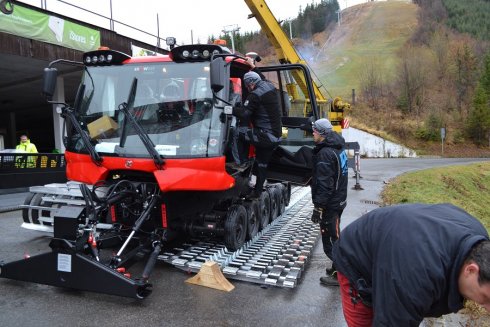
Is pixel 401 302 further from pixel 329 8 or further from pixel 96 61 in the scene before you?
pixel 329 8

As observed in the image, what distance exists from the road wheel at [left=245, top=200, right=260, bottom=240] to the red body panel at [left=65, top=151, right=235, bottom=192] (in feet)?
3.63

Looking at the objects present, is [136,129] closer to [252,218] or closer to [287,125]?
[252,218]

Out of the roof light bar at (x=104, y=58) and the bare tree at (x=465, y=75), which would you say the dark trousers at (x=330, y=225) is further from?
the bare tree at (x=465, y=75)

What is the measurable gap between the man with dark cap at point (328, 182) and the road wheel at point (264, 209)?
1821 millimetres

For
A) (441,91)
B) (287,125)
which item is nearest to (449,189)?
(287,125)

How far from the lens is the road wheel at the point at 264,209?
6405mm

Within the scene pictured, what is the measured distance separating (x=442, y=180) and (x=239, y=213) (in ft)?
48.1

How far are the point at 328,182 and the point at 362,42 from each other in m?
80.3

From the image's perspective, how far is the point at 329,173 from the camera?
4422mm

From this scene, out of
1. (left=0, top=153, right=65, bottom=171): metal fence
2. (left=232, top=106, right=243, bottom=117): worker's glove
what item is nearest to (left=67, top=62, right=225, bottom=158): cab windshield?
(left=232, top=106, right=243, bottom=117): worker's glove

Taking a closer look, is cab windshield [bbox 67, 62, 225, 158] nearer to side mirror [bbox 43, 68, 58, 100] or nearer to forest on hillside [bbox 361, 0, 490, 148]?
side mirror [bbox 43, 68, 58, 100]

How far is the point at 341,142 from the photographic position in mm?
4562

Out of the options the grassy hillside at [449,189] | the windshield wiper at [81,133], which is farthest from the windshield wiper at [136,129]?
the grassy hillside at [449,189]

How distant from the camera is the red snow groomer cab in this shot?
4.42m
